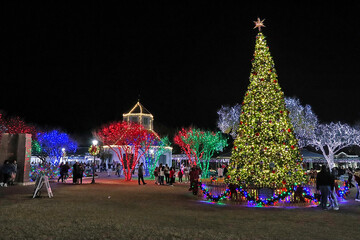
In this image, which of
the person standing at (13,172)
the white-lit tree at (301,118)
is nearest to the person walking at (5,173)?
the person standing at (13,172)

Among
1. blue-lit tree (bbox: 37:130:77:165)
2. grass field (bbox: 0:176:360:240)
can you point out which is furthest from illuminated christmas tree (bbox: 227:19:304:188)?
blue-lit tree (bbox: 37:130:77:165)

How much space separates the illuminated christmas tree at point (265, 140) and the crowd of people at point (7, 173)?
1389 cm

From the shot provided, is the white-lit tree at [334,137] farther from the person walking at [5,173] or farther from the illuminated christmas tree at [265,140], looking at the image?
the person walking at [5,173]

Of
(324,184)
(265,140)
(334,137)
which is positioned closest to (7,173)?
(265,140)

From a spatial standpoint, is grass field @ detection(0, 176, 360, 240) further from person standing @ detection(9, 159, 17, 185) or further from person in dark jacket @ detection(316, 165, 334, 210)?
person standing @ detection(9, 159, 17, 185)

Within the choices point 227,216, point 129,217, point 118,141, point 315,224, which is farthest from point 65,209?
point 118,141

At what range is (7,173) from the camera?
67.6ft

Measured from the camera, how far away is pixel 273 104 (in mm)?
14375

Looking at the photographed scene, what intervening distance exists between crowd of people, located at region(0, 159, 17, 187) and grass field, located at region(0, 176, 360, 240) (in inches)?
Answer: 385

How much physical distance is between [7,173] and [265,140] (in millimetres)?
15797

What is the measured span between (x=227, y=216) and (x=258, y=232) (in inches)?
91.4

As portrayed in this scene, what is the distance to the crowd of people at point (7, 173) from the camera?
67.4 feet

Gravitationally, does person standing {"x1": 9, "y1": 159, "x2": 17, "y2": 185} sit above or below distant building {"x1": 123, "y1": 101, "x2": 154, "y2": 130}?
below

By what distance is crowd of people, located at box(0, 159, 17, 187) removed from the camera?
2055cm
